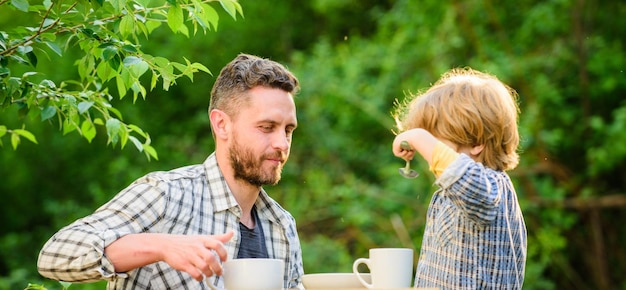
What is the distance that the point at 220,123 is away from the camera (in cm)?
267

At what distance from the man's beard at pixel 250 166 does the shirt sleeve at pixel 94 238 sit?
31cm

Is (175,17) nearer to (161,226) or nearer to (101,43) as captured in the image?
(101,43)

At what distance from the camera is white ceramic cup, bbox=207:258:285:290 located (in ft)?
5.75

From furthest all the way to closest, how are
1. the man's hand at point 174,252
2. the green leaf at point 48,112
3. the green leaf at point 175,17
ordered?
1. the green leaf at point 48,112
2. the green leaf at point 175,17
3. the man's hand at point 174,252

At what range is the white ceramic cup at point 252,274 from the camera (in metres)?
1.75

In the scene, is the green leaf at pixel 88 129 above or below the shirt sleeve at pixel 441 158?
above

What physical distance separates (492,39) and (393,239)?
1.69m

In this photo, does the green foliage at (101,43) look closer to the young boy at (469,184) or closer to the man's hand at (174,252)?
the man's hand at (174,252)

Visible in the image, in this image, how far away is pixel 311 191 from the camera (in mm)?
6879

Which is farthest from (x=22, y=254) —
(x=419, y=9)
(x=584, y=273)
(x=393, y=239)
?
(x=584, y=273)

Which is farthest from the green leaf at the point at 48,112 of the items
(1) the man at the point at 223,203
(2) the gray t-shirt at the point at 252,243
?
(2) the gray t-shirt at the point at 252,243

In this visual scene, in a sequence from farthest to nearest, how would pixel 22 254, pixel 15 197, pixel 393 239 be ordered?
pixel 15 197 < pixel 22 254 < pixel 393 239

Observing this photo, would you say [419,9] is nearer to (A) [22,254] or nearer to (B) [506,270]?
(A) [22,254]

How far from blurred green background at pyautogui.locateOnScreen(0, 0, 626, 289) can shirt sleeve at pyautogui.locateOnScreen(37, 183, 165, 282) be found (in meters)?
4.22
